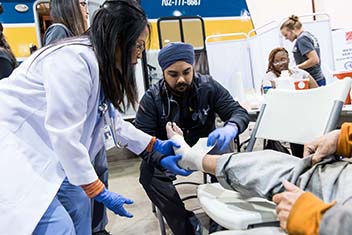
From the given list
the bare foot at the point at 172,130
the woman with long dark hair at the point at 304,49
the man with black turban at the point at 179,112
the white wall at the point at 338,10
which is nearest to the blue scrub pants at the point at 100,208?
the man with black turban at the point at 179,112

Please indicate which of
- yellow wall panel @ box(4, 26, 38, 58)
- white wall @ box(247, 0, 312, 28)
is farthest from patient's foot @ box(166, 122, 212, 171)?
white wall @ box(247, 0, 312, 28)

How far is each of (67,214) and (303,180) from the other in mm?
689

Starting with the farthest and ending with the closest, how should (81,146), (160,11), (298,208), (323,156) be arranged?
(160,11) < (323,156) < (81,146) < (298,208)

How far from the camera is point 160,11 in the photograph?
14.4 feet

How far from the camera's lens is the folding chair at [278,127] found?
1.03 meters

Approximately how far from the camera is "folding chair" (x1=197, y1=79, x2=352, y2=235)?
1.03 meters

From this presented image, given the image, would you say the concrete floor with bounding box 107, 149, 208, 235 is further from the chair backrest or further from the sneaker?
the chair backrest

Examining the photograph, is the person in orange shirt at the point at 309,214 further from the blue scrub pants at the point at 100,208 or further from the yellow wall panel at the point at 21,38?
the yellow wall panel at the point at 21,38

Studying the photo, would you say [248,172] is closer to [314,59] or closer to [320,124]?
[320,124]

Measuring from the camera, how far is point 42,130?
99cm

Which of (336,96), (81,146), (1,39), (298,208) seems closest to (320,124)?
(336,96)

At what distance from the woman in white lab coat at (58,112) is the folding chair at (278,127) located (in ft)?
1.29

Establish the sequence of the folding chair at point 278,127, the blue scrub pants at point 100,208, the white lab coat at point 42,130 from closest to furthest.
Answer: the white lab coat at point 42,130
the folding chair at point 278,127
the blue scrub pants at point 100,208

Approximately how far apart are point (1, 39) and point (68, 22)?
0.40 m
